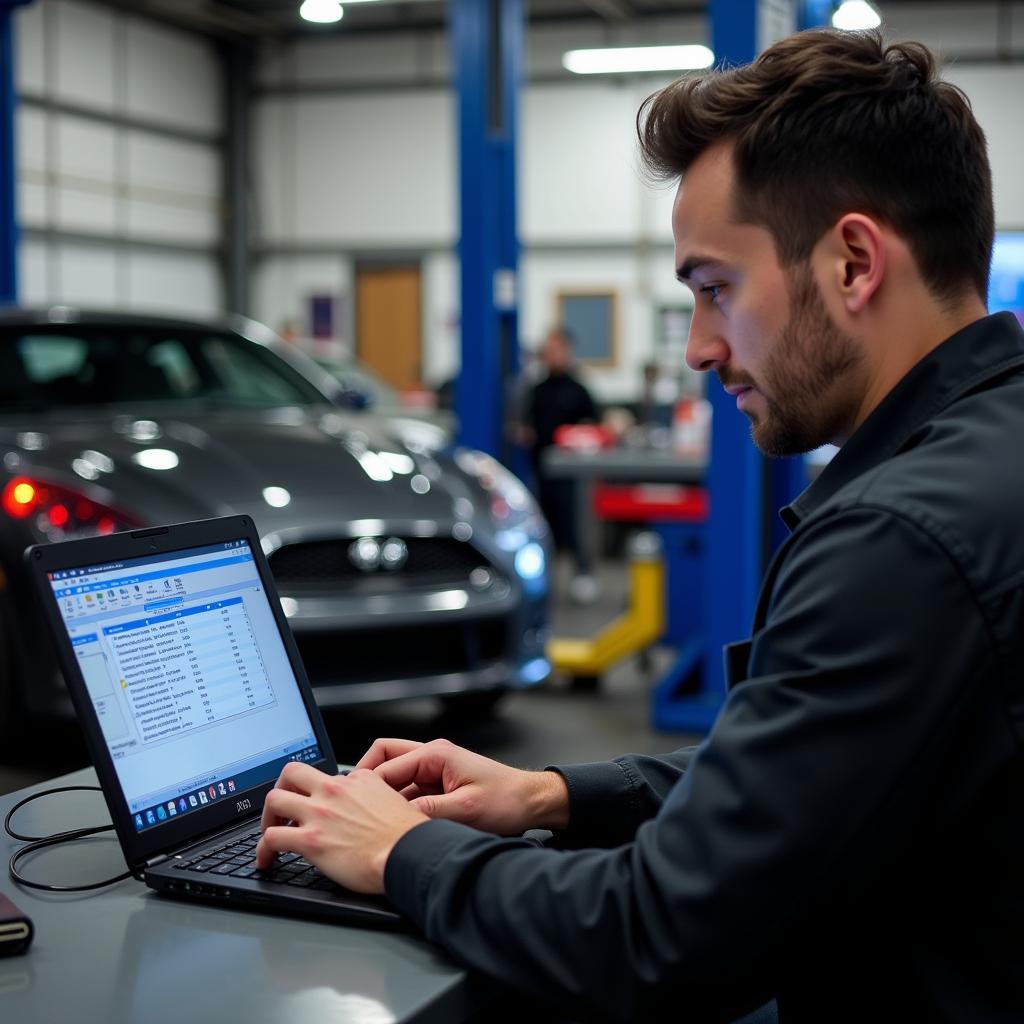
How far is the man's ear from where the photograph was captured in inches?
45.4

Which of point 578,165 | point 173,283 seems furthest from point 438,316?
point 173,283

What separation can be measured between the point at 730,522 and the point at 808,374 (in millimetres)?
3568

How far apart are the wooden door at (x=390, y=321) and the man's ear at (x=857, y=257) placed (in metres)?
16.2

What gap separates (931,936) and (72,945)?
683 millimetres

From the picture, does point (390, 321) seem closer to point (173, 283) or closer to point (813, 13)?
point (173, 283)

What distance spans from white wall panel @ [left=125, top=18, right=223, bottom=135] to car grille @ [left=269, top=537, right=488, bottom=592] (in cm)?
1373

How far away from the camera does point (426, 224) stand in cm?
1730

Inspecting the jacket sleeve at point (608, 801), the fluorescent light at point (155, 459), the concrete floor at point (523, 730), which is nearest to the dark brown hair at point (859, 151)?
the jacket sleeve at point (608, 801)

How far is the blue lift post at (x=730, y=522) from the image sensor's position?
4.52 metres

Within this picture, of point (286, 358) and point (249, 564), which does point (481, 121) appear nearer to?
point (286, 358)

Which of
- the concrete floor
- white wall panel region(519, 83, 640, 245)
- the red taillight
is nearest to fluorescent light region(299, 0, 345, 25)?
the concrete floor

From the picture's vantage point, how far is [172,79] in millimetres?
16938

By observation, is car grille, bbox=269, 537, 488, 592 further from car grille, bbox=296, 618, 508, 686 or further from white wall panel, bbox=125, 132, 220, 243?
white wall panel, bbox=125, 132, 220, 243

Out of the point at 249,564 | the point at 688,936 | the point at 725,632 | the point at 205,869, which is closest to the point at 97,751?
the point at 205,869
